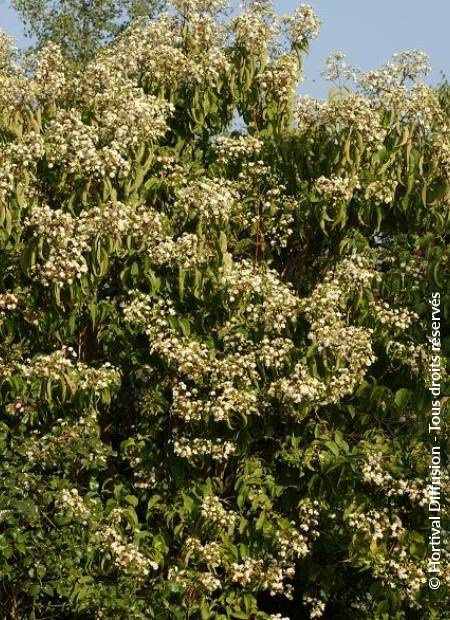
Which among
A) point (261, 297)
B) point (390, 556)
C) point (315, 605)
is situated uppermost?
point (261, 297)

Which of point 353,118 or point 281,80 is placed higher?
point 281,80

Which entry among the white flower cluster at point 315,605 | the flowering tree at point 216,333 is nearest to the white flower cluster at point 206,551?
the flowering tree at point 216,333

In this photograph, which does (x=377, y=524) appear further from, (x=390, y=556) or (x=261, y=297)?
(x=261, y=297)

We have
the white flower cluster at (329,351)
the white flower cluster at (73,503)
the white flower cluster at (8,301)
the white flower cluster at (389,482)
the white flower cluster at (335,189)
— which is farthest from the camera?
the white flower cluster at (335,189)

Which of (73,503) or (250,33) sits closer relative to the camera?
(73,503)

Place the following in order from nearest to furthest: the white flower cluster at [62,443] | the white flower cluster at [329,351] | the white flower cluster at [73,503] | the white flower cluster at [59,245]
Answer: the white flower cluster at [73,503], the white flower cluster at [62,443], the white flower cluster at [59,245], the white flower cluster at [329,351]

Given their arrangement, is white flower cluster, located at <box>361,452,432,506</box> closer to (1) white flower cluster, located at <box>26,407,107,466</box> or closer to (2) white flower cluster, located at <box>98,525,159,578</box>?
(2) white flower cluster, located at <box>98,525,159,578</box>

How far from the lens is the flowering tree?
865 cm

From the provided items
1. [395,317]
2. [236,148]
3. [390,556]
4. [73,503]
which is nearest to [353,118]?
[236,148]

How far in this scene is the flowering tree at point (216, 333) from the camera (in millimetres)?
8648

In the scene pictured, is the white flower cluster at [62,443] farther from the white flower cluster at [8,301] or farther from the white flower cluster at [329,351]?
the white flower cluster at [329,351]

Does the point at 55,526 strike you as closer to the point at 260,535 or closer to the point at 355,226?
the point at 260,535

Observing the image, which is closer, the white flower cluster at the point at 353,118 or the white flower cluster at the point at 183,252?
the white flower cluster at the point at 183,252

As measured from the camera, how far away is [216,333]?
31.1 feet
